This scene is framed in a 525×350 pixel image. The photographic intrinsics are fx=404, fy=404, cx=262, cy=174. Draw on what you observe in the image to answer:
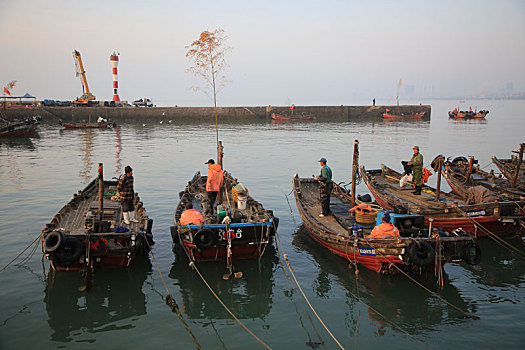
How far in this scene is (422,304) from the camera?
962 centimetres

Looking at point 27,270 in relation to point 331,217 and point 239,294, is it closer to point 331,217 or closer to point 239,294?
point 239,294

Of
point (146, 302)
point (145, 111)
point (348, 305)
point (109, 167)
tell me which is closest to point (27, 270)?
point (146, 302)

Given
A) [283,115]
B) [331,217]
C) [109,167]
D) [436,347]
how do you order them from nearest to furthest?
[436,347] → [331,217] → [109,167] → [283,115]

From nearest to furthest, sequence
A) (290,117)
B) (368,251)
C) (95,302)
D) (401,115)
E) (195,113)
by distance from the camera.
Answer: (95,302)
(368,251)
(195,113)
(290,117)
(401,115)

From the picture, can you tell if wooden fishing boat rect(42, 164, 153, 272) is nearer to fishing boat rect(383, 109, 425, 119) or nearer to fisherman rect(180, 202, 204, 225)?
fisherman rect(180, 202, 204, 225)

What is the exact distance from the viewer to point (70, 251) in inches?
394

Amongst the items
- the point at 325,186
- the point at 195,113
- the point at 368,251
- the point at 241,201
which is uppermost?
the point at 195,113

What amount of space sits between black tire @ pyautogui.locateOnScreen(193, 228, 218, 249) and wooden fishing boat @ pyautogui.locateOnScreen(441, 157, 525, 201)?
10.7 meters

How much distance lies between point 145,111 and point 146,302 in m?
70.7

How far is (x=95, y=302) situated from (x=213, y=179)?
5233 millimetres

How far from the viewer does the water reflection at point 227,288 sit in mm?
9375

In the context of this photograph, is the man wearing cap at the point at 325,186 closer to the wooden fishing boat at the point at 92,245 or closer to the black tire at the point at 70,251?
the wooden fishing boat at the point at 92,245

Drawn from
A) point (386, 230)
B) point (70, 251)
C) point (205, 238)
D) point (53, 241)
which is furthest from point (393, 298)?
point (53, 241)

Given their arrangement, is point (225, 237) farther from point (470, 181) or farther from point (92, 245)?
point (470, 181)
